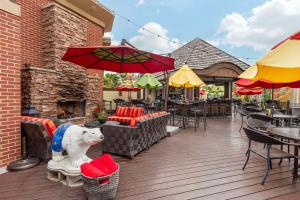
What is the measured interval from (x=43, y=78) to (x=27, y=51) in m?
1.09

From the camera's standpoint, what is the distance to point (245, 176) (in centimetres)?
324

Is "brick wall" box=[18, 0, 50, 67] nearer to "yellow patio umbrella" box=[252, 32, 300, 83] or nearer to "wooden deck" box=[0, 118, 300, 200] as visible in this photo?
"wooden deck" box=[0, 118, 300, 200]

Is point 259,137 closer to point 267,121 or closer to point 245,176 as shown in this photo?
point 245,176

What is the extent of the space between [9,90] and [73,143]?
1.68 metres

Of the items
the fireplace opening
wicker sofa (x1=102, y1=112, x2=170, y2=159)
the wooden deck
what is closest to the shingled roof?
the fireplace opening

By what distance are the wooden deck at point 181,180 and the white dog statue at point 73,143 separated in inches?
10.8

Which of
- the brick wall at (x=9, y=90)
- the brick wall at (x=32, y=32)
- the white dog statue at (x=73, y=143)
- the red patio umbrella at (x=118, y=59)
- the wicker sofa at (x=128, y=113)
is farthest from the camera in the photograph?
the wicker sofa at (x=128, y=113)

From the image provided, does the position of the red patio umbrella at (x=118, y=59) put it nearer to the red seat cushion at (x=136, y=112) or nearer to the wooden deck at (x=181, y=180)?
the red seat cushion at (x=136, y=112)

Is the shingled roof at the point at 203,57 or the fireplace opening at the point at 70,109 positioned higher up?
the shingled roof at the point at 203,57

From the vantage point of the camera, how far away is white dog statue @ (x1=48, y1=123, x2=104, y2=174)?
2.82m

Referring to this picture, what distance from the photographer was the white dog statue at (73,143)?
282cm

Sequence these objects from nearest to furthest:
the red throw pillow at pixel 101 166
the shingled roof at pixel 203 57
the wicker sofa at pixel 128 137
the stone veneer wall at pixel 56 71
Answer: the red throw pillow at pixel 101 166 → the wicker sofa at pixel 128 137 → the stone veneer wall at pixel 56 71 → the shingled roof at pixel 203 57

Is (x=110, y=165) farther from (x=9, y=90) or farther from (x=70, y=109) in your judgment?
(x=70, y=109)

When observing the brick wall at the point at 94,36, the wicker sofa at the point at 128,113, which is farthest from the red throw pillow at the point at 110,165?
the brick wall at the point at 94,36
